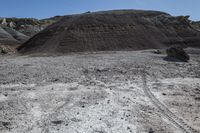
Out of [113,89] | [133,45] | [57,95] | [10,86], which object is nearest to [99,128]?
[57,95]

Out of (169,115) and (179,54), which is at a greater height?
(179,54)

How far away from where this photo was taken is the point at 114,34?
35406 mm

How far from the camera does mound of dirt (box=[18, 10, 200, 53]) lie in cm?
3288

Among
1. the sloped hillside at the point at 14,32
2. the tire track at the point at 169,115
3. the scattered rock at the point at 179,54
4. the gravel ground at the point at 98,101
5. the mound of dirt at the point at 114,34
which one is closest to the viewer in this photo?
the tire track at the point at 169,115

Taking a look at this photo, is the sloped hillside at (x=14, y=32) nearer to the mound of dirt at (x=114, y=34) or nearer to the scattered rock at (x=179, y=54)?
the mound of dirt at (x=114, y=34)

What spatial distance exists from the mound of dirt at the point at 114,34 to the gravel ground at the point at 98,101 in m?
16.8

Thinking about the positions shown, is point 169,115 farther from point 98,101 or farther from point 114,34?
point 114,34

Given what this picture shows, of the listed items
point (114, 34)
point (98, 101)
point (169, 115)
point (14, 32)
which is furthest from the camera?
point (14, 32)

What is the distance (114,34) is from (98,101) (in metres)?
25.9

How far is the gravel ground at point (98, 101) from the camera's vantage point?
7727 millimetres

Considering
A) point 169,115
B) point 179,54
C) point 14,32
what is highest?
point 14,32

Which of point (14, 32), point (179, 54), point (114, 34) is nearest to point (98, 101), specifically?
point (179, 54)

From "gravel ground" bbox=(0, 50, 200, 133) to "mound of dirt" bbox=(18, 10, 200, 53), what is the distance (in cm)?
1676

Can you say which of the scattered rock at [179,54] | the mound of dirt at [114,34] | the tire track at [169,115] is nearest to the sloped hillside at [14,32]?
the mound of dirt at [114,34]
